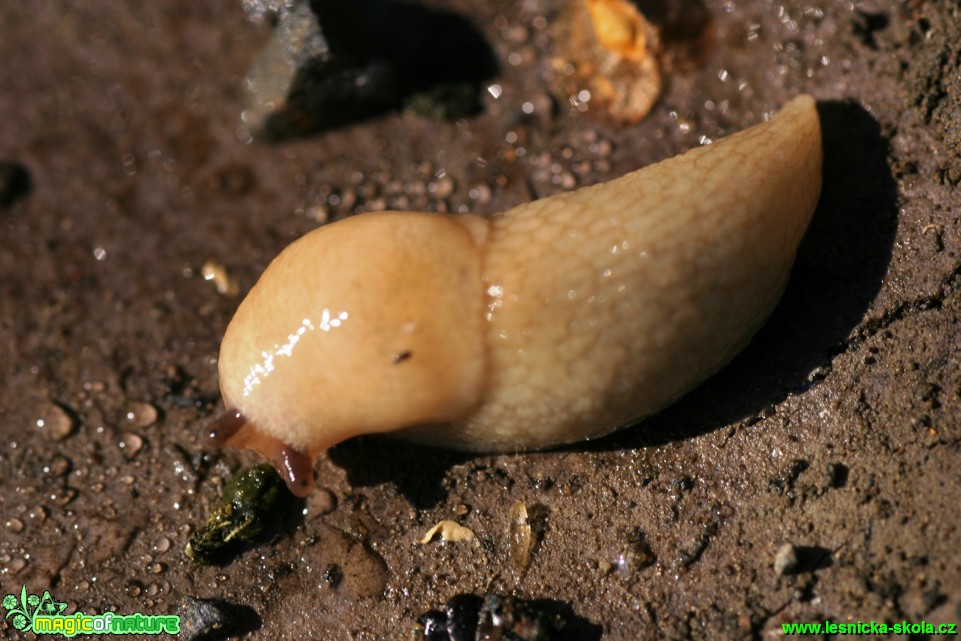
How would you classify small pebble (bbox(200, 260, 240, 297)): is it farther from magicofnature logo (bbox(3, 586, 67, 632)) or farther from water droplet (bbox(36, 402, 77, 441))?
magicofnature logo (bbox(3, 586, 67, 632))

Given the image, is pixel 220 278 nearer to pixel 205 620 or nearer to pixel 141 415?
pixel 141 415

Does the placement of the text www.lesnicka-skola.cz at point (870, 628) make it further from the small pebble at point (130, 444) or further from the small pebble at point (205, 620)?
the small pebble at point (130, 444)

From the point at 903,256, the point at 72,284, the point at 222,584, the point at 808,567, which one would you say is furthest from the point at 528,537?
the point at 72,284

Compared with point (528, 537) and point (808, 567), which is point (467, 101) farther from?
point (808, 567)

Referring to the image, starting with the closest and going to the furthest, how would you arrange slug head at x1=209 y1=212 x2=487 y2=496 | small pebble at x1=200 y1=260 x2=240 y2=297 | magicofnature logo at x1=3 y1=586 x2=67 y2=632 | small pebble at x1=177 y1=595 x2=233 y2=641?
slug head at x1=209 y1=212 x2=487 y2=496 → small pebble at x1=177 y1=595 x2=233 y2=641 → magicofnature logo at x1=3 y1=586 x2=67 y2=632 → small pebble at x1=200 y1=260 x2=240 y2=297

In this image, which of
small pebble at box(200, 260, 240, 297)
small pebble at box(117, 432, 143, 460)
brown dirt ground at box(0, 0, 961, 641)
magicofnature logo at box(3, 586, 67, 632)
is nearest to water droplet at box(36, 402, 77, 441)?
brown dirt ground at box(0, 0, 961, 641)

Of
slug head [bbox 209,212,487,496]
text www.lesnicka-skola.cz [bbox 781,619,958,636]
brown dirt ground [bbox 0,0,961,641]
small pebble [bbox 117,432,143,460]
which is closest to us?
text www.lesnicka-skola.cz [bbox 781,619,958,636]

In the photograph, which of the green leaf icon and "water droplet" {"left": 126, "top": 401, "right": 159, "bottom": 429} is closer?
the green leaf icon
